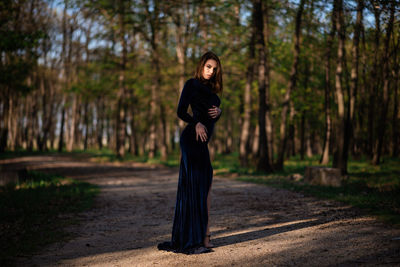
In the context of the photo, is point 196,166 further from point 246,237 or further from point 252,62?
point 252,62

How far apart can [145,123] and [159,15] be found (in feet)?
52.9

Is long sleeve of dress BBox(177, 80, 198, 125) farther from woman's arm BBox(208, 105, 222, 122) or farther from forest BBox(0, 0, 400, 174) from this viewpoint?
forest BBox(0, 0, 400, 174)

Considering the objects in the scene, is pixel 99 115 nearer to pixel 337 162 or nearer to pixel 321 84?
pixel 321 84

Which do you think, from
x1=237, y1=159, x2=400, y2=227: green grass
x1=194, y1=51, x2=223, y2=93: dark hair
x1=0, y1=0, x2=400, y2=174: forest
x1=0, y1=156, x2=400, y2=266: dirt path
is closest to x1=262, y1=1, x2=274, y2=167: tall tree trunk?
x1=0, y1=0, x2=400, y2=174: forest

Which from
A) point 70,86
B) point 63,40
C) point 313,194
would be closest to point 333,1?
point 313,194

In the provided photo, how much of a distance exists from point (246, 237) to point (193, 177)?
1.34 meters

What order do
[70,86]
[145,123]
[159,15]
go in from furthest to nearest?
[145,123]
[70,86]
[159,15]

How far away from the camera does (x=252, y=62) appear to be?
18156 mm

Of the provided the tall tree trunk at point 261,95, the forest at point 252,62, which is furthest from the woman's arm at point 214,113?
the tall tree trunk at point 261,95

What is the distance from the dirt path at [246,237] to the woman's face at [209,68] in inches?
87.9

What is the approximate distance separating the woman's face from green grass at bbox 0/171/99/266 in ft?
11.0

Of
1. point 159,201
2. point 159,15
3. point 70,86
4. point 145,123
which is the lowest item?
point 159,201

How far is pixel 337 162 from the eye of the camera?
1373 centimetres

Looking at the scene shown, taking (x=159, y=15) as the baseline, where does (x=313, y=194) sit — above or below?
below
